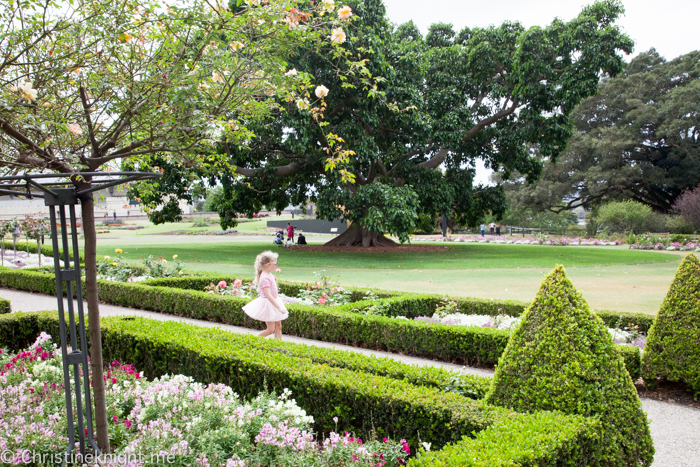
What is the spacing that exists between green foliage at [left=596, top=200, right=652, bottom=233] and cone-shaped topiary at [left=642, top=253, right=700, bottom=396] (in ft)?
89.1

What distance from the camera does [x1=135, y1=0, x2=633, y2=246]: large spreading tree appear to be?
1697 cm

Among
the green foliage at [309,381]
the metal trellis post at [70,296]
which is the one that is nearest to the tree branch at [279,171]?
the green foliage at [309,381]

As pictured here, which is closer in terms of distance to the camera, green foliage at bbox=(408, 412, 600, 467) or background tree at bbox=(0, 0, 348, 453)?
green foliage at bbox=(408, 412, 600, 467)

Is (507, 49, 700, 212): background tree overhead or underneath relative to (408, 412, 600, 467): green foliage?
overhead

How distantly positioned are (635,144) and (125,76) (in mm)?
36909

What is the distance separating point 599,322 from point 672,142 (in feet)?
120

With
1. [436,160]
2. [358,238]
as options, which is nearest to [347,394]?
[358,238]

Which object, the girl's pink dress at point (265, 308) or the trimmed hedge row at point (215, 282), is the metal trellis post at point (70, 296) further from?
the trimmed hedge row at point (215, 282)

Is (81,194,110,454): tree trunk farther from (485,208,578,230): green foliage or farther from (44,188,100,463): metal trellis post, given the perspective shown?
(485,208,578,230): green foliage

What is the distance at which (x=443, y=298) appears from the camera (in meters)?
7.46

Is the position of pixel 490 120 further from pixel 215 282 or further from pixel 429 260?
pixel 215 282

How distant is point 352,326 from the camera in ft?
20.3

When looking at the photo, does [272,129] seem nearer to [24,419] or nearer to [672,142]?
[24,419]

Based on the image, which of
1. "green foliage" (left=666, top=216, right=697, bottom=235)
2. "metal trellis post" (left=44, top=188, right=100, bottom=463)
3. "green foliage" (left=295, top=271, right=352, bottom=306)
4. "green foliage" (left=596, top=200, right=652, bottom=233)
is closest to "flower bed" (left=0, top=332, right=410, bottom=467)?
"metal trellis post" (left=44, top=188, right=100, bottom=463)
